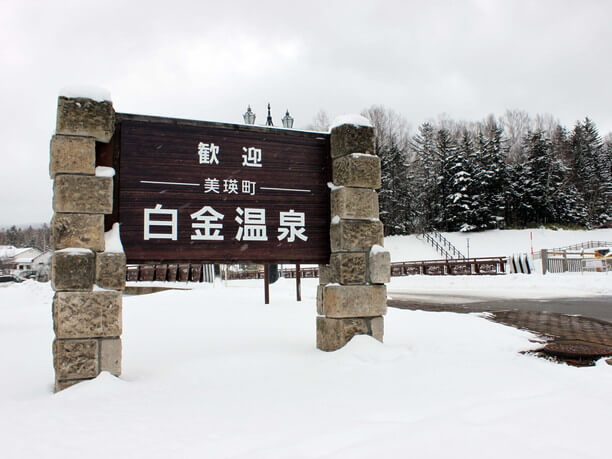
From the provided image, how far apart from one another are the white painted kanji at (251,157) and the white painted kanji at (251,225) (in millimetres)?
562

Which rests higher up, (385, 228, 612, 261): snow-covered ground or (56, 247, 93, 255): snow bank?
(385, 228, 612, 261): snow-covered ground

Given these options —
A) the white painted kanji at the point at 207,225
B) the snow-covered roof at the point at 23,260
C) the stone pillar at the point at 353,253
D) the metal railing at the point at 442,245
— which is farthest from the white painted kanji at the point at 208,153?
the snow-covered roof at the point at 23,260

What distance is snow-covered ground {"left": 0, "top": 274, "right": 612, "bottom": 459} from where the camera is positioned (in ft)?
9.34

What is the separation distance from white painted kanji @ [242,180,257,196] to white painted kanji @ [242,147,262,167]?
21cm

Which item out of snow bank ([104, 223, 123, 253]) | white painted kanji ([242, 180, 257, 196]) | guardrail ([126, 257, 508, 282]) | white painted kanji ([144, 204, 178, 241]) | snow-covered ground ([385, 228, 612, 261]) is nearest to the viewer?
snow bank ([104, 223, 123, 253])

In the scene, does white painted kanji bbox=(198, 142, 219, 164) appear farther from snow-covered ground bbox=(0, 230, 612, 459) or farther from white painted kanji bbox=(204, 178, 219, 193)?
snow-covered ground bbox=(0, 230, 612, 459)

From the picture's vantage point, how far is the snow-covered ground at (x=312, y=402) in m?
2.85

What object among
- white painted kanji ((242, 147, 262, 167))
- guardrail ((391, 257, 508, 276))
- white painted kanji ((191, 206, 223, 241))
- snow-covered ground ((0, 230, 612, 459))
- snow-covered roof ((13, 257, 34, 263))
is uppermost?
snow-covered roof ((13, 257, 34, 263))

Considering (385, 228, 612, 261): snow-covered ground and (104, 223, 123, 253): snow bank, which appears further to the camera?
(385, 228, 612, 261): snow-covered ground

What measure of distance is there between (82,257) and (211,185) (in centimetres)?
158

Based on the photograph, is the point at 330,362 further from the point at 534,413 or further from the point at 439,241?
the point at 439,241

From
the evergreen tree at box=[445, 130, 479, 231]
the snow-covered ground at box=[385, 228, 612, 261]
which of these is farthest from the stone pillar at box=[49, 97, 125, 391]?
the evergreen tree at box=[445, 130, 479, 231]

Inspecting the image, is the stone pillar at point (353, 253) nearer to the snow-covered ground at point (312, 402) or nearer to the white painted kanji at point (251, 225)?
the snow-covered ground at point (312, 402)

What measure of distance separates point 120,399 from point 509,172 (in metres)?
49.5
